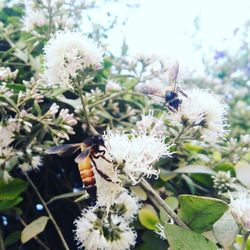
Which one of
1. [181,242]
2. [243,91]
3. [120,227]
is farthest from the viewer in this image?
[243,91]

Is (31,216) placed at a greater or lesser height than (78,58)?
lesser

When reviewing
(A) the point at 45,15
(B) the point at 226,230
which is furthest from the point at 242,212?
(A) the point at 45,15

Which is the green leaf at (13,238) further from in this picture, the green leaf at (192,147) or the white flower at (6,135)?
the green leaf at (192,147)

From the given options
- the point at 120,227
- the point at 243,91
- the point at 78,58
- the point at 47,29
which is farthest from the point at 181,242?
the point at 243,91

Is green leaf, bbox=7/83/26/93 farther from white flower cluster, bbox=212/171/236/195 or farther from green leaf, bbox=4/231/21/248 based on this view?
white flower cluster, bbox=212/171/236/195

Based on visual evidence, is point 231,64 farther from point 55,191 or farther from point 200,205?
point 200,205

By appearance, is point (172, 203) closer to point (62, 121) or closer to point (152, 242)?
point (152, 242)
